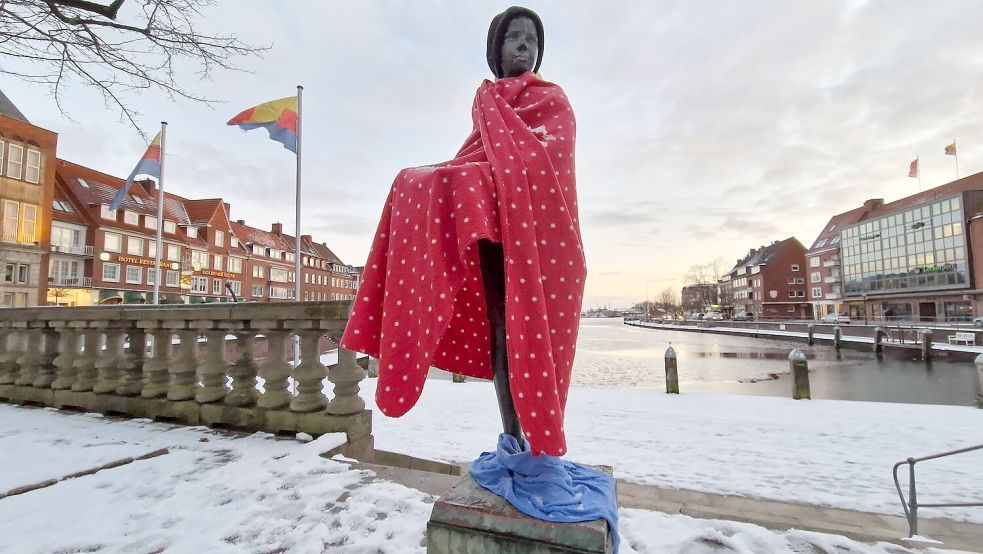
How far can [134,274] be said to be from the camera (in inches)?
1342

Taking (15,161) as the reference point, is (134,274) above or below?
below

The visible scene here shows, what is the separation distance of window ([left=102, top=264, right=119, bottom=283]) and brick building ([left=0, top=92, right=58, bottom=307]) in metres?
5.26

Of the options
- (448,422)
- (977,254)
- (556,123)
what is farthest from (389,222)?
(977,254)

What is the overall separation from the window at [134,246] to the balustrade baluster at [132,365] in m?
38.2

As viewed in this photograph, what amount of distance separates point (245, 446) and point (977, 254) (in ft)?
190

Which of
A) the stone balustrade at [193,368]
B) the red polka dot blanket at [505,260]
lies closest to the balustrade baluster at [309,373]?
the stone balustrade at [193,368]

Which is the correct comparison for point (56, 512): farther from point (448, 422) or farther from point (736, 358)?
point (736, 358)

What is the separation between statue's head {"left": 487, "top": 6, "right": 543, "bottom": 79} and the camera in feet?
7.18

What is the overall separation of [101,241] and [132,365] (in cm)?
3729

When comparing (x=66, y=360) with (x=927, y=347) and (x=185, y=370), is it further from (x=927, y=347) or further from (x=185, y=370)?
(x=927, y=347)

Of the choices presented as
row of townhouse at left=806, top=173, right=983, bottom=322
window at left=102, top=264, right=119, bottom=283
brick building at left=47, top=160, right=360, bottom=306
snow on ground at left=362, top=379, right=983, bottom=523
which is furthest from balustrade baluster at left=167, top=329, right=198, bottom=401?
row of townhouse at left=806, top=173, right=983, bottom=322

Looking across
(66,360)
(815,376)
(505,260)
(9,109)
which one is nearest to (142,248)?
(9,109)

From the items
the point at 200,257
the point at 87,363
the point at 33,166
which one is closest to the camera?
the point at 87,363

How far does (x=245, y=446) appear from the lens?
10.9 ft
